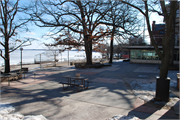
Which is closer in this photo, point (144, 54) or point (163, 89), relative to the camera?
point (163, 89)

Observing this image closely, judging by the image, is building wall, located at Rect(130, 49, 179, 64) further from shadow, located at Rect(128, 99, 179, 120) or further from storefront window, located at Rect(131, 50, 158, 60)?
shadow, located at Rect(128, 99, 179, 120)

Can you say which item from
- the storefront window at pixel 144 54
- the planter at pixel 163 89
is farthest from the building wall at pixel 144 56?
the planter at pixel 163 89

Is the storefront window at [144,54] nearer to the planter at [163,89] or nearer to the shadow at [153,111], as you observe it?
the planter at [163,89]

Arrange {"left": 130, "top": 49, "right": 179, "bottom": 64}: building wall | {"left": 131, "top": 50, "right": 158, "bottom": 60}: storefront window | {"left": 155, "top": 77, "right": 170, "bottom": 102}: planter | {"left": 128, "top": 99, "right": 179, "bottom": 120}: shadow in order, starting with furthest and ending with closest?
1. {"left": 131, "top": 50, "right": 158, "bottom": 60}: storefront window
2. {"left": 130, "top": 49, "right": 179, "bottom": 64}: building wall
3. {"left": 155, "top": 77, "right": 170, "bottom": 102}: planter
4. {"left": 128, "top": 99, "right": 179, "bottom": 120}: shadow

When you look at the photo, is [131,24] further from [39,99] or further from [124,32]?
[39,99]

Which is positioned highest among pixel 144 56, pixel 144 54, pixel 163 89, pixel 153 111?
pixel 144 54

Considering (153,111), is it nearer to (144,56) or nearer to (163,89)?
(163,89)

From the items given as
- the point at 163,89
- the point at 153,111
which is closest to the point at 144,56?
the point at 163,89

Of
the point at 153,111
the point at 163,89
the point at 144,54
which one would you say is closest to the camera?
the point at 153,111

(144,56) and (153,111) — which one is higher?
(144,56)

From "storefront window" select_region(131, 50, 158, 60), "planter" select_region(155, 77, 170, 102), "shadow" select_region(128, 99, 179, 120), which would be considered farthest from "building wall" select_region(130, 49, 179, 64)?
"shadow" select_region(128, 99, 179, 120)

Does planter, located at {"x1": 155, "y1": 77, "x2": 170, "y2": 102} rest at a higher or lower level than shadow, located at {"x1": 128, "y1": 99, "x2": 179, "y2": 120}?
higher

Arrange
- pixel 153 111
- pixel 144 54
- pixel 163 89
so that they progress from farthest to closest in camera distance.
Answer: pixel 144 54 → pixel 163 89 → pixel 153 111

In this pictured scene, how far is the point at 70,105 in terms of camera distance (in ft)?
18.1
